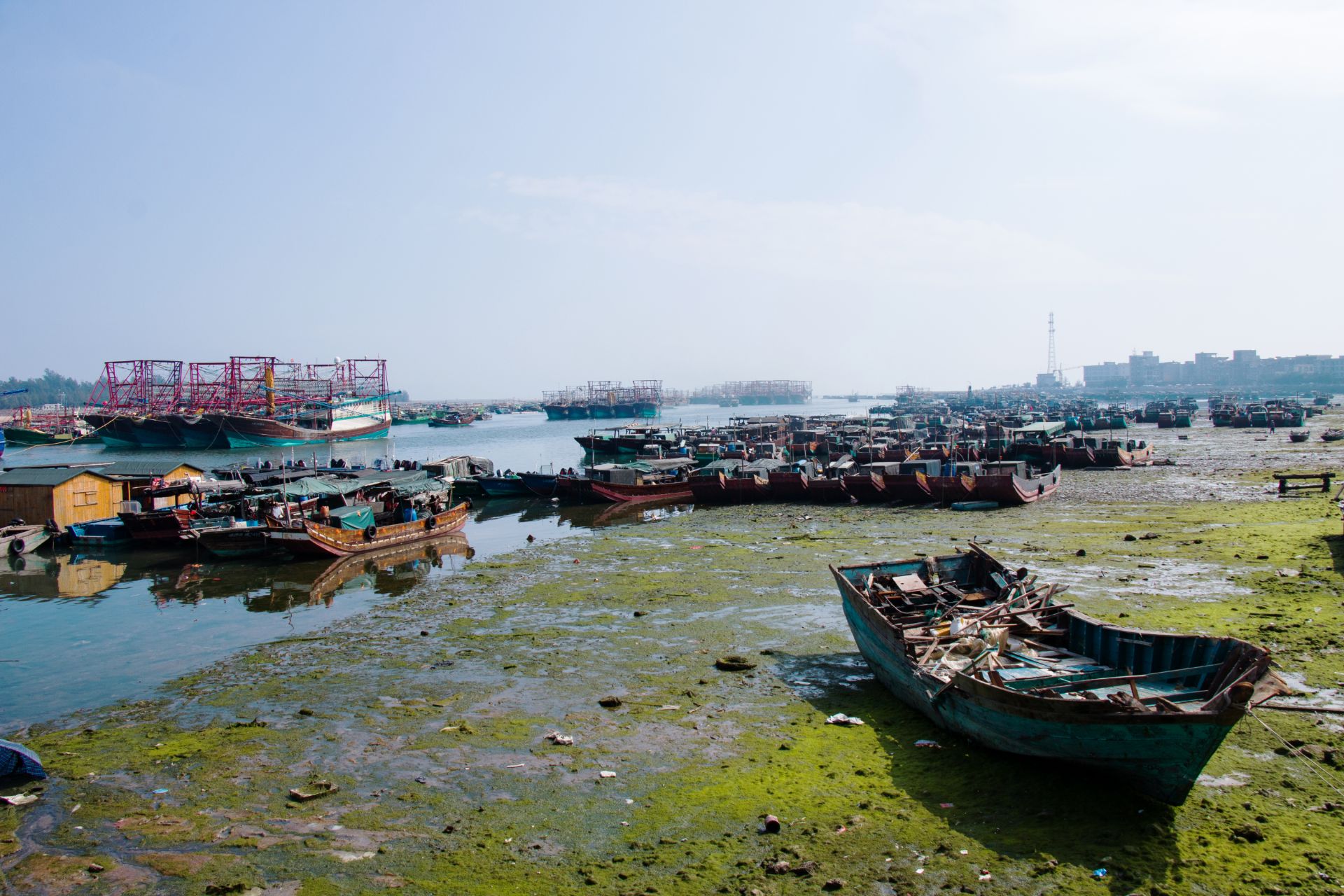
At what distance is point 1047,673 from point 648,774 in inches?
211

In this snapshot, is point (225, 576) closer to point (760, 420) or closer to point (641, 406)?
point (760, 420)

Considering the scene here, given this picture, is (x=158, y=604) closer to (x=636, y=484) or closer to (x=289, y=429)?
(x=636, y=484)

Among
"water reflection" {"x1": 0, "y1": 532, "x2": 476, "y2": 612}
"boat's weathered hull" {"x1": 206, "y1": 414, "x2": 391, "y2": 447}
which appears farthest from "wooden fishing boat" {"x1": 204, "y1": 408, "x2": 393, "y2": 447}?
"water reflection" {"x1": 0, "y1": 532, "x2": 476, "y2": 612}

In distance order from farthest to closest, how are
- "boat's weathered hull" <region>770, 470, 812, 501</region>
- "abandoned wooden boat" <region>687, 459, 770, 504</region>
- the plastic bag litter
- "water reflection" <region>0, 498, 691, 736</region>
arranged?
"abandoned wooden boat" <region>687, 459, 770, 504</region>
"boat's weathered hull" <region>770, 470, 812, 501</region>
"water reflection" <region>0, 498, 691, 736</region>
the plastic bag litter

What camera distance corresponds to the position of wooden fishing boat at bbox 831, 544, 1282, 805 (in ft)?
26.2

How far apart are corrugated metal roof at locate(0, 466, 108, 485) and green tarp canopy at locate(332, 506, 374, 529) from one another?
39.2 feet

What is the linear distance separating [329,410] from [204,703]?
102330 mm

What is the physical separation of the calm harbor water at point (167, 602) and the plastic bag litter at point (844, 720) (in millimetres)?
11694

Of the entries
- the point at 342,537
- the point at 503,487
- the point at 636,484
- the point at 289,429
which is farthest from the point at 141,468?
the point at 289,429

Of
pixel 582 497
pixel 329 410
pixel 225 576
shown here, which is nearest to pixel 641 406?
pixel 329 410

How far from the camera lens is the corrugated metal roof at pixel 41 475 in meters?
32.4

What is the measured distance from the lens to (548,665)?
A: 1459 centimetres

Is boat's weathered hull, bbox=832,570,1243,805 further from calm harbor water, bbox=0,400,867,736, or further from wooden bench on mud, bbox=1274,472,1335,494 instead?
wooden bench on mud, bbox=1274,472,1335,494

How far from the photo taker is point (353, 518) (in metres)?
29.4
